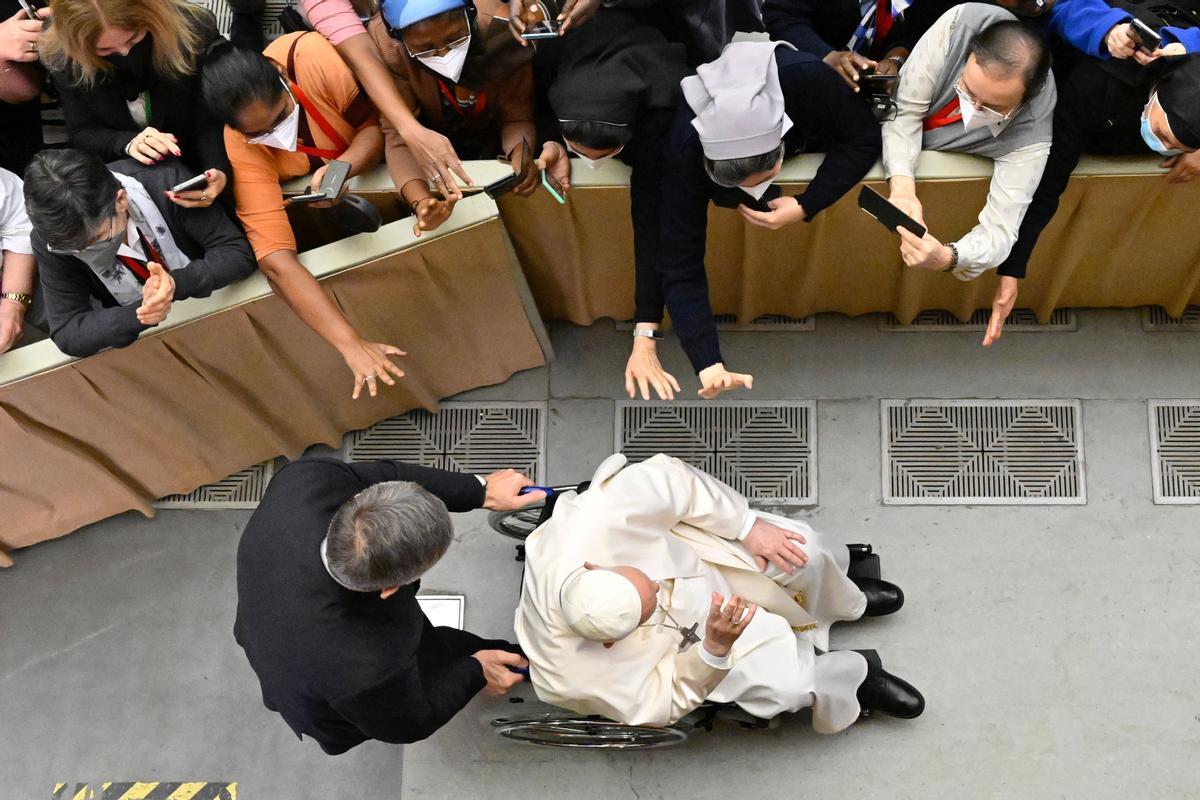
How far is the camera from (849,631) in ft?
12.4

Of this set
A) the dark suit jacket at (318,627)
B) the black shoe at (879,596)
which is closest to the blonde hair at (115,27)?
the dark suit jacket at (318,627)

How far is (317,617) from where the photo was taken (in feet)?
8.48

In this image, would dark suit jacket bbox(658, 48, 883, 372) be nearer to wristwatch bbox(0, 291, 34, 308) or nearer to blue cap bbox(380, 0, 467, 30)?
blue cap bbox(380, 0, 467, 30)

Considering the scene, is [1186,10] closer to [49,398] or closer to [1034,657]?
[1034,657]

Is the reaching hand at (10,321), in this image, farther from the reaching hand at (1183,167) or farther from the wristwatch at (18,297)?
the reaching hand at (1183,167)

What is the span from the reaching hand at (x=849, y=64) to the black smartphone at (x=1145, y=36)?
69 cm

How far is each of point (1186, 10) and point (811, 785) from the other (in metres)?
2.63

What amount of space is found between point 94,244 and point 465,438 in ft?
5.39

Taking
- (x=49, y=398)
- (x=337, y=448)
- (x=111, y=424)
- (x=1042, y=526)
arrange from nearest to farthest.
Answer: (x=49, y=398) → (x=111, y=424) → (x=1042, y=526) → (x=337, y=448)

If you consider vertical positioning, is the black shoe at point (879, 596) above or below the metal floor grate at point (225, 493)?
above

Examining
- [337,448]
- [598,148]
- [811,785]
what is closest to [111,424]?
[337,448]

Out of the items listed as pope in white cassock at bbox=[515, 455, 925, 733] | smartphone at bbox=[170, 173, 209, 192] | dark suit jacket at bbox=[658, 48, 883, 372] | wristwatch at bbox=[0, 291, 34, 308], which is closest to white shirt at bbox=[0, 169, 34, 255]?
wristwatch at bbox=[0, 291, 34, 308]

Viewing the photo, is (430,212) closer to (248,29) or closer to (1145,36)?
(248,29)

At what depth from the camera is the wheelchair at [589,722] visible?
335 cm
